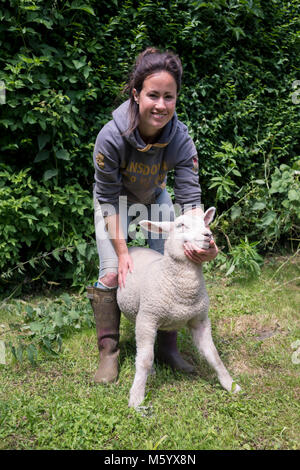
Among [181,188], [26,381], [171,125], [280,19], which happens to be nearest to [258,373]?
[181,188]

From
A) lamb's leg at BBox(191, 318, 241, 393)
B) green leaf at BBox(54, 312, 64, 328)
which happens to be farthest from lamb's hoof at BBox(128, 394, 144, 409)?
green leaf at BBox(54, 312, 64, 328)

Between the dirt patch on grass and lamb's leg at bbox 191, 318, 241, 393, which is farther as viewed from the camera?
the dirt patch on grass

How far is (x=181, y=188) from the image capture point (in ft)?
9.68

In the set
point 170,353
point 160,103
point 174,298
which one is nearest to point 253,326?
point 170,353

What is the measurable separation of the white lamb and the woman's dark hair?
0.69 meters

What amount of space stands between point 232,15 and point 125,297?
3.48m

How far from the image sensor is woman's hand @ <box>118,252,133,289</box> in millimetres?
2727

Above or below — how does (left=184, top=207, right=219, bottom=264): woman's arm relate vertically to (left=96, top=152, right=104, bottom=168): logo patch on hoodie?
below

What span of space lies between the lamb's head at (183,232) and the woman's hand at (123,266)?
33 centimetres

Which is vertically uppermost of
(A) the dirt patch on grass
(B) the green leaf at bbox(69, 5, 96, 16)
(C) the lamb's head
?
(B) the green leaf at bbox(69, 5, 96, 16)

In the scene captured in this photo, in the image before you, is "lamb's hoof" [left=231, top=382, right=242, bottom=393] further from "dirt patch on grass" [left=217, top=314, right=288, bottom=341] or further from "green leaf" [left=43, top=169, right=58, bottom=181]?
"green leaf" [left=43, top=169, right=58, bottom=181]

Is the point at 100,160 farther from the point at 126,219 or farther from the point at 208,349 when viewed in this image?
the point at 208,349

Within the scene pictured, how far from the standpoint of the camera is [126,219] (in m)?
2.98

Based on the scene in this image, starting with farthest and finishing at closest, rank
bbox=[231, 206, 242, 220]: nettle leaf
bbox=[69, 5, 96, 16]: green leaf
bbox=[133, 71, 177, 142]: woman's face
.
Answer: bbox=[231, 206, 242, 220]: nettle leaf → bbox=[69, 5, 96, 16]: green leaf → bbox=[133, 71, 177, 142]: woman's face
